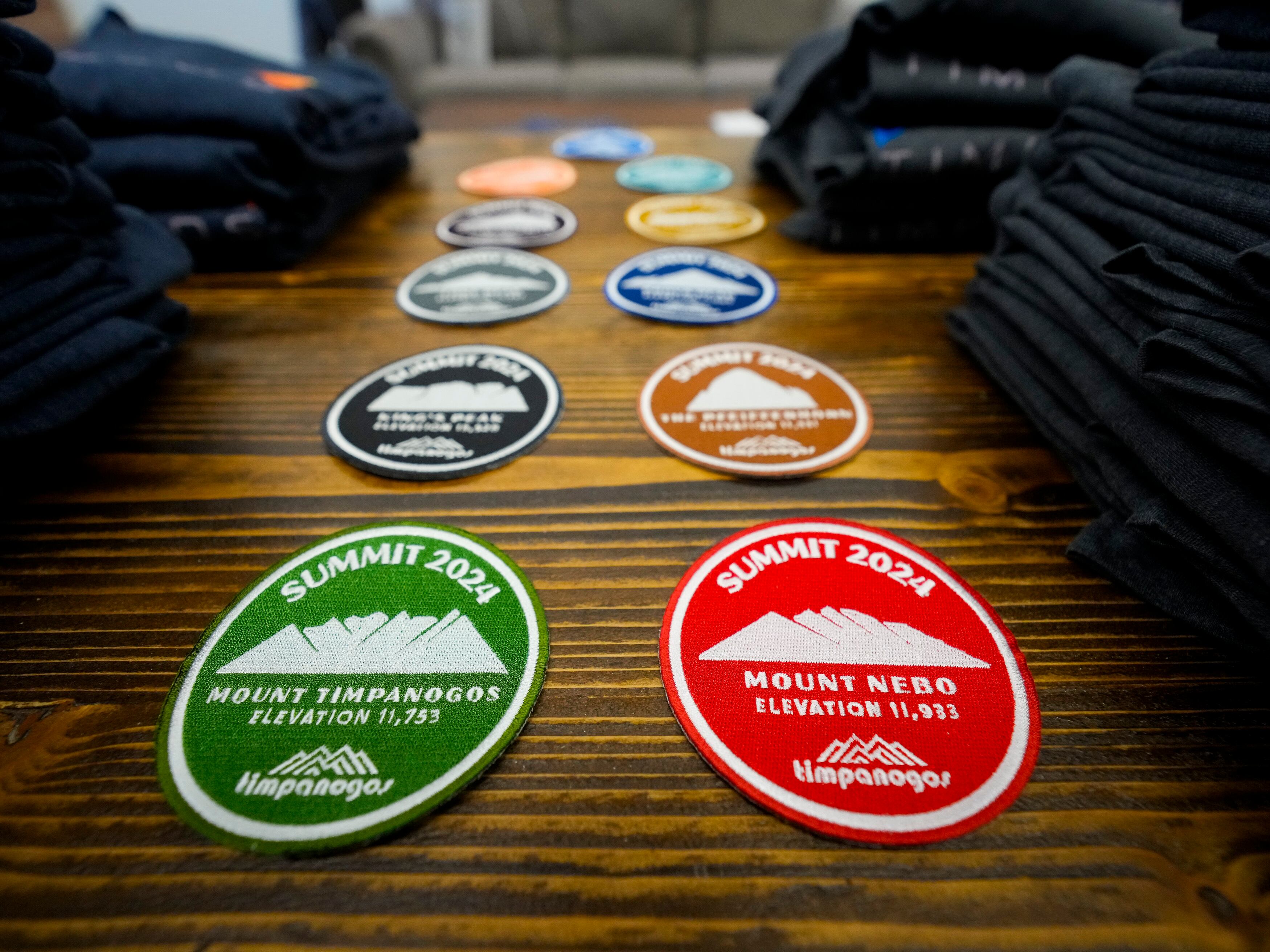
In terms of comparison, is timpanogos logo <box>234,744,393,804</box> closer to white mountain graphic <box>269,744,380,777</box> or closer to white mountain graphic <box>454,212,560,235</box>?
white mountain graphic <box>269,744,380,777</box>

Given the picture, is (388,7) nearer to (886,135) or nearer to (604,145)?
(604,145)

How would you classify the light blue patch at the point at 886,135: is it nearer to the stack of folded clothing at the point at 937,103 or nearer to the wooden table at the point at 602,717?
the stack of folded clothing at the point at 937,103

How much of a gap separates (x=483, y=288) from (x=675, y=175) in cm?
48

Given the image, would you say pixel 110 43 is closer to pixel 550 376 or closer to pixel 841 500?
pixel 550 376

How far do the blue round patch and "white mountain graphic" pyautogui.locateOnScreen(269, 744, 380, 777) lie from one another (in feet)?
3.49

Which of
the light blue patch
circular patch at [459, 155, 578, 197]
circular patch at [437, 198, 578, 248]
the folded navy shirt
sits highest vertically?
the folded navy shirt

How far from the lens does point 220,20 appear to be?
3.37m

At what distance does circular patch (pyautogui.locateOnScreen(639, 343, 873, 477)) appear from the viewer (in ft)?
1.76

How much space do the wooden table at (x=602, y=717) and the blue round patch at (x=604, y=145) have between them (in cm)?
64

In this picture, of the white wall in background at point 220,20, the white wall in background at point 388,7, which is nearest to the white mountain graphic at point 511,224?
the white wall in background at point 388,7

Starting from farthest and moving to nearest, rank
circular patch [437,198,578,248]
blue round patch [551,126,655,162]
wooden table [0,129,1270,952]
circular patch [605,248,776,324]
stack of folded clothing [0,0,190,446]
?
blue round patch [551,126,655,162] < circular patch [437,198,578,248] < circular patch [605,248,776,324] < stack of folded clothing [0,0,190,446] < wooden table [0,129,1270,952]

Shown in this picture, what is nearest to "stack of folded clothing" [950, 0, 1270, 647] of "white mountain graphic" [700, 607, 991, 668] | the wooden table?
the wooden table

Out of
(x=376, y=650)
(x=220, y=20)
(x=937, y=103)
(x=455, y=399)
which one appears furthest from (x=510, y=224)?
(x=220, y=20)

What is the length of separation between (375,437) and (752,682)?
0.37m
